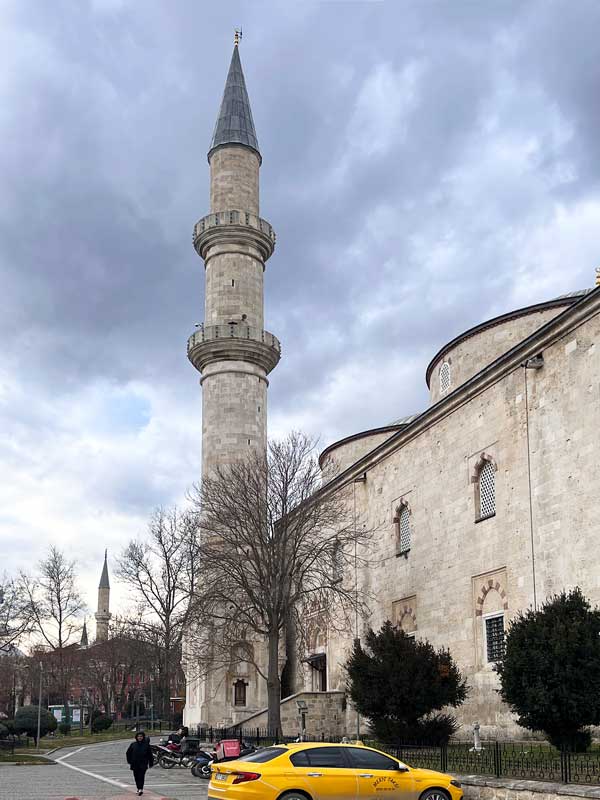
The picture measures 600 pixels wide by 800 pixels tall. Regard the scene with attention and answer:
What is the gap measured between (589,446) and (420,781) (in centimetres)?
1003

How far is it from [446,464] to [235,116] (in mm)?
25864

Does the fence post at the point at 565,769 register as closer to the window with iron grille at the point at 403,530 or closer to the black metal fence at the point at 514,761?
the black metal fence at the point at 514,761

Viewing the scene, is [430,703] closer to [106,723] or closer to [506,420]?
[506,420]

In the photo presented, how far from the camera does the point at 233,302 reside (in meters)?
43.3

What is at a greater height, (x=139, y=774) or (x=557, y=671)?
(x=557, y=671)

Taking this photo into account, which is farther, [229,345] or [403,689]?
[229,345]

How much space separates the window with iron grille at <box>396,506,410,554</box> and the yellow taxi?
56.9ft

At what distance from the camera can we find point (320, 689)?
3878 cm

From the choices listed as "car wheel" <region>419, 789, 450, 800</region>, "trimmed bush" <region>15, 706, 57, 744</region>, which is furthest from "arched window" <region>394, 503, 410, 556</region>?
"trimmed bush" <region>15, 706, 57, 744</region>

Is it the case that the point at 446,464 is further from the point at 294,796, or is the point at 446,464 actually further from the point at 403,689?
the point at 294,796

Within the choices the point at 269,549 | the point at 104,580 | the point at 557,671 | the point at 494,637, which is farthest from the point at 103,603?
the point at 557,671

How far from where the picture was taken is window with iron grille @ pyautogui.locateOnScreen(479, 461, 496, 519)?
2514 centimetres

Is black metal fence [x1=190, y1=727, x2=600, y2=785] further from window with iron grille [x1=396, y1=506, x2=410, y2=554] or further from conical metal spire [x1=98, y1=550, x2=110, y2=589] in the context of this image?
conical metal spire [x1=98, y1=550, x2=110, y2=589]

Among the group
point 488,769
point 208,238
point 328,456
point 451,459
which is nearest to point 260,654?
point 328,456
